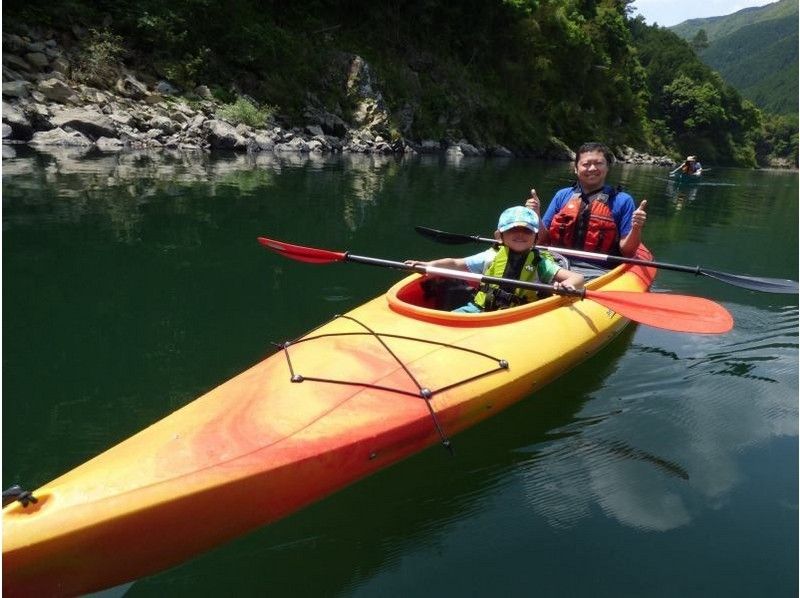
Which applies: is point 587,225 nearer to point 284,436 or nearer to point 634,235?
point 634,235

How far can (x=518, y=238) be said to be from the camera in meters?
3.67

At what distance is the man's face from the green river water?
1.22 metres

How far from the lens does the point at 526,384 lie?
3.17m

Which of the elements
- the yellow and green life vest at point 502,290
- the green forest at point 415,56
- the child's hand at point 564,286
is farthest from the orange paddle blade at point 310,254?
the green forest at point 415,56

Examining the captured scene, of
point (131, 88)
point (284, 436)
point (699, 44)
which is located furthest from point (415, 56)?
point (699, 44)

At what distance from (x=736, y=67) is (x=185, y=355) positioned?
18963cm

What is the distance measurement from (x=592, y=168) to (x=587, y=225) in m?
0.46

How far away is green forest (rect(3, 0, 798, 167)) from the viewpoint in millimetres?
17625

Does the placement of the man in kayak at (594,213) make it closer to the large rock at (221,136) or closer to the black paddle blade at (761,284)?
the black paddle blade at (761,284)

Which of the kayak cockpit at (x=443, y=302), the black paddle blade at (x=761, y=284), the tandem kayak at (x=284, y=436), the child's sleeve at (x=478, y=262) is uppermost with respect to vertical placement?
the child's sleeve at (x=478, y=262)

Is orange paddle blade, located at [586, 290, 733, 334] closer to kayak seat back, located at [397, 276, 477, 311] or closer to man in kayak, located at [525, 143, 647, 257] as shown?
kayak seat back, located at [397, 276, 477, 311]

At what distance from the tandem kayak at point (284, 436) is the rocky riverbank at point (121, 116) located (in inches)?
456

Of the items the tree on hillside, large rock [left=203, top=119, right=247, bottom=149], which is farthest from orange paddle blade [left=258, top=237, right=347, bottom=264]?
the tree on hillside

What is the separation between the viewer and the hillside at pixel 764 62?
123m
